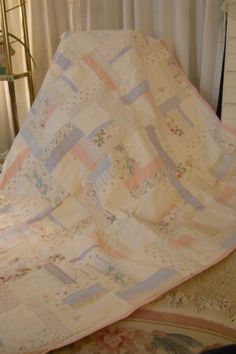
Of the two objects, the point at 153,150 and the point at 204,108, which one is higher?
the point at 204,108

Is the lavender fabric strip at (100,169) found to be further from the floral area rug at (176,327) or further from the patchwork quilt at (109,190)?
the floral area rug at (176,327)

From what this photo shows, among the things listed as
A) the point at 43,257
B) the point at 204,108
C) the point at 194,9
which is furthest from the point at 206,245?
the point at 194,9

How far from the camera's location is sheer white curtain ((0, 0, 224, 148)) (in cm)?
167

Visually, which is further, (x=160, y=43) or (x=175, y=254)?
(x=160, y=43)

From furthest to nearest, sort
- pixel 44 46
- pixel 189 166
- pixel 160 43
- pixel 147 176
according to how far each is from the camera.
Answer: pixel 44 46, pixel 160 43, pixel 189 166, pixel 147 176

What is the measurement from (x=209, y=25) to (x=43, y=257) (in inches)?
52.5

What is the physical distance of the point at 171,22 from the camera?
176cm

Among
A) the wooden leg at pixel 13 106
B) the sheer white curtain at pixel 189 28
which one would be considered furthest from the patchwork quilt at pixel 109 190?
the wooden leg at pixel 13 106

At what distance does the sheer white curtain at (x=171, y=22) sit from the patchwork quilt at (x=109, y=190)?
12cm

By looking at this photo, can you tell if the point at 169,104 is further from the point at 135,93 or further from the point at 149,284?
the point at 149,284

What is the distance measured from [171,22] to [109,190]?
0.98 meters

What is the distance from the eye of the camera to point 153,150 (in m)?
1.48

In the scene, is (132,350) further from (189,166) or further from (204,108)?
(204,108)

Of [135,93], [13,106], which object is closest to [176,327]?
[135,93]
